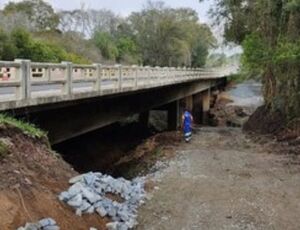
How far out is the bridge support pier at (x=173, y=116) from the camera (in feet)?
127

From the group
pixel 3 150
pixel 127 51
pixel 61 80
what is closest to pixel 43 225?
pixel 3 150

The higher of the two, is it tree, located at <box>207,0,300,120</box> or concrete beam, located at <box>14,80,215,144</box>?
tree, located at <box>207,0,300,120</box>

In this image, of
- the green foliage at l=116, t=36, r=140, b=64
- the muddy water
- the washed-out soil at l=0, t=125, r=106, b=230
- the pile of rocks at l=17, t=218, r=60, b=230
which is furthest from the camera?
the green foliage at l=116, t=36, r=140, b=64

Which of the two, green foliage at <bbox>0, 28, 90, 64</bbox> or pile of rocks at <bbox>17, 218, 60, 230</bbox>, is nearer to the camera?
pile of rocks at <bbox>17, 218, 60, 230</bbox>

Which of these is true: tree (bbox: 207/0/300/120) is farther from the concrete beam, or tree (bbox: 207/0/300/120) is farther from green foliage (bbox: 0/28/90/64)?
green foliage (bbox: 0/28/90/64)

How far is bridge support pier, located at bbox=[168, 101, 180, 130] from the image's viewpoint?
38.7 meters

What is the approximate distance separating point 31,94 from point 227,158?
8576 mm

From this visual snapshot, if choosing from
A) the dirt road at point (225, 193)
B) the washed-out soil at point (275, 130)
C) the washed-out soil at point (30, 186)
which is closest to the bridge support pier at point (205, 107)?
the washed-out soil at point (275, 130)

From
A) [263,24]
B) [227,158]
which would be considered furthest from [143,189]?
[263,24]

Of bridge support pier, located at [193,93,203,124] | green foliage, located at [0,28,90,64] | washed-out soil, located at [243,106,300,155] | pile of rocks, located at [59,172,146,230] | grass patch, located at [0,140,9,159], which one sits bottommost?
bridge support pier, located at [193,93,203,124]

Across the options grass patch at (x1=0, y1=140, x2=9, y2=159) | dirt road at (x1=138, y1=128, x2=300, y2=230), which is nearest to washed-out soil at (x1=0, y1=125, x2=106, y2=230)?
grass patch at (x1=0, y1=140, x2=9, y2=159)

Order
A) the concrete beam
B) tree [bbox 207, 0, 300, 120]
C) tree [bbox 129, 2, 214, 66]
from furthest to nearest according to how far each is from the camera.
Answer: tree [bbox 129, 2, 214, 66] < tree [bbox 207, 0, 300, 120] < the concrete beam

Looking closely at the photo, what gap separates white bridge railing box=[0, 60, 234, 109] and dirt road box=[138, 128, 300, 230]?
3493mm

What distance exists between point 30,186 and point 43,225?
1.22m
